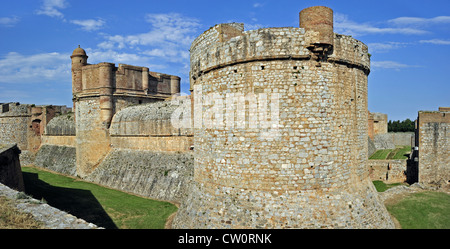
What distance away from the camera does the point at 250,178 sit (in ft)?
28.4

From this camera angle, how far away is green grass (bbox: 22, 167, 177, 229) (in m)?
12.7

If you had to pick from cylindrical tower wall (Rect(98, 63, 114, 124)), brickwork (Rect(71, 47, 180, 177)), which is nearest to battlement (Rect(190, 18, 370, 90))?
cylindrical tower wall (Rect(98, 63, 114, 124))

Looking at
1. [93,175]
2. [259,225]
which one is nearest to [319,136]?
[259,225]

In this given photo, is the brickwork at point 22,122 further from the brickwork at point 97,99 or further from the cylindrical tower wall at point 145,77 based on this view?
the cylindrical tower wall at point 145,77

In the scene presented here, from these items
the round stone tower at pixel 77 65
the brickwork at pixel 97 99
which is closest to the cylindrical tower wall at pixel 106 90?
the brickwork at pixel 97 99

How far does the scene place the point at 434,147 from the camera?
62.6 feet

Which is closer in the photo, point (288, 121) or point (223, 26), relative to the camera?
point (288, 121)

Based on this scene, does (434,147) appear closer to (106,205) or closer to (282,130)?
(282,130)

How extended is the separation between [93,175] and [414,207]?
73.0 feet

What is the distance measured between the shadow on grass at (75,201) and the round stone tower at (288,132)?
253 inches

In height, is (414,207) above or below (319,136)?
below

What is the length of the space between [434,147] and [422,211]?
325 inches

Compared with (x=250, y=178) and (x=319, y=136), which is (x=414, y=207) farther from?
(x=250, y=178)

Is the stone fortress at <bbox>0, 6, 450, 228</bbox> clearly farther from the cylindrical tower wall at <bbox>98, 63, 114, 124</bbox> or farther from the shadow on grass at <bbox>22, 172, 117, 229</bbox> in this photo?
the cylindrical tower wall at <bbox>98, 63, 114, 124</bbox>
